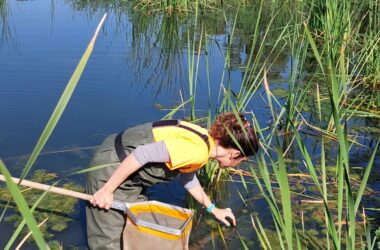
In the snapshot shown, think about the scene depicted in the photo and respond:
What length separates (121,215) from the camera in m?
2.57

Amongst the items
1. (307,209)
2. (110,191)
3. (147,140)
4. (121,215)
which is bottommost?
(307,209)

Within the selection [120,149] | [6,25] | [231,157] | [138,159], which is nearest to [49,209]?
[120,149]

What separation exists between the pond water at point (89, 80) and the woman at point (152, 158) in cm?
33

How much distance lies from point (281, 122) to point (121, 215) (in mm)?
2202

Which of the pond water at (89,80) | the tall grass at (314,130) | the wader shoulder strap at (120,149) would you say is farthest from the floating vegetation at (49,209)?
the tall grass at (314,130)

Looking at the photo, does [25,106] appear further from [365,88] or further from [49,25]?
[365,88]

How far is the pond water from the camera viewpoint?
365 centimetres

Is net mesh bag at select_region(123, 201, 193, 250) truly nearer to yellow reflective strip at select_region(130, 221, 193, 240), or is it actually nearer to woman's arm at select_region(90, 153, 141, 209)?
yellow reflective strip at select_region(130, 221, 193, 240)

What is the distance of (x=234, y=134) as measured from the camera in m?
2.21

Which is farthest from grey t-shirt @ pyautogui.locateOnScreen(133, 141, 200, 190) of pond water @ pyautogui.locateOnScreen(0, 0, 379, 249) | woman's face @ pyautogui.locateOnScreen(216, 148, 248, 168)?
pond water @ pyautogui.locateOnScreen(0, 0, 379, 249)

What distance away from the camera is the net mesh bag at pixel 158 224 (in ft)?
7.88

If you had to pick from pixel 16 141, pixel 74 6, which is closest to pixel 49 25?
pixel 74 6

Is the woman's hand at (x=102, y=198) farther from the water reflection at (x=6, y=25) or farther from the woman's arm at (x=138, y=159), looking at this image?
the water reflection at (x=6, y=25)

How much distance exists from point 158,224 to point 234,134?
2.06 ft
